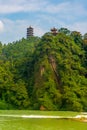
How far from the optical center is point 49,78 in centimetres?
5400

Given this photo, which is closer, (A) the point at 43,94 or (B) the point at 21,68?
(A) the point at 43,94

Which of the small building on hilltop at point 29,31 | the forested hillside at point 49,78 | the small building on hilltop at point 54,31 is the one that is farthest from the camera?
the small building on hilltop at point 29,31

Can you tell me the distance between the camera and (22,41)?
95562 millimetres

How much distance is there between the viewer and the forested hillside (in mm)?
A: 51156

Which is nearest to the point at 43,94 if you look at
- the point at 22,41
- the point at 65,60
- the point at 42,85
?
the point at 42,85

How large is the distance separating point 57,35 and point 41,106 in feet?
47.5

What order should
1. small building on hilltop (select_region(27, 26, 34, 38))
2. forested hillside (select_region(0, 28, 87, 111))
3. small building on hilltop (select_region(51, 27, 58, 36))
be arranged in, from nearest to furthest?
forested hillside (select_region(0, 28, 87, 111)) < small building on hilltop (select_region(51, 27, 58, 36)) < small building on hilltop (select_region(27, 26, 34, 38))

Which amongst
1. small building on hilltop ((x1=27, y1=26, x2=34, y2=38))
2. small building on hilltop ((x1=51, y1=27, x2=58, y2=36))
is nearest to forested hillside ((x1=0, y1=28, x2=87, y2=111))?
small building on hilltop ((x1=51, y1=27, x2=58, y2=36))

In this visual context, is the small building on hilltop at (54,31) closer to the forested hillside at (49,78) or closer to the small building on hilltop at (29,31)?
the forested hillside at (49,78)

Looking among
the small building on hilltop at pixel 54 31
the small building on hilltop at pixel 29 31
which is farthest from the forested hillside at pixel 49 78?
the small building on hilltop at pixel 29 31

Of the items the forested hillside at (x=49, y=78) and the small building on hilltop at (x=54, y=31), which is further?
the small building on hilltop at (x=54, y=31)

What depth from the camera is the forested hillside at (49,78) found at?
51156 millimetres

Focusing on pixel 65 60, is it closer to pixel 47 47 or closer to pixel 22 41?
pixel 47 47

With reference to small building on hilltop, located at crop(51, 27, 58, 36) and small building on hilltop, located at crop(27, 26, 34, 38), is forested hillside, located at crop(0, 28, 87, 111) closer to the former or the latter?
small building on hilltop, located at crop(51, 27, 58, 36)
